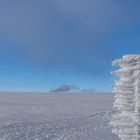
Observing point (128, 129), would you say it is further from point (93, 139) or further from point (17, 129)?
point (17, 129)

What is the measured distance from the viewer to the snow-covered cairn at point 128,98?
867 cm

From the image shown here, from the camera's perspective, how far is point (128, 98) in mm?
8781

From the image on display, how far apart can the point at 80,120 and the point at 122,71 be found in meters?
15.9

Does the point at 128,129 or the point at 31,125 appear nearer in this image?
the point at 128,129

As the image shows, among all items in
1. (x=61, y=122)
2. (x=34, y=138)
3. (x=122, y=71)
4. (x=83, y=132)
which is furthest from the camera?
(x=61, y=122)

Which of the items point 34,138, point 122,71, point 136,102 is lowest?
point 34,138

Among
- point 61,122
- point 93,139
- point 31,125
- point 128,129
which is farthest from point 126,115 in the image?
point 61,122

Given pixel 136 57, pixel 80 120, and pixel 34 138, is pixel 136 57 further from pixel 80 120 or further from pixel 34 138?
pixel 80 120

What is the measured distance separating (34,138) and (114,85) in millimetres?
8773

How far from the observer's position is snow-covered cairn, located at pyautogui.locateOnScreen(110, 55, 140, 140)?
867 centimetres

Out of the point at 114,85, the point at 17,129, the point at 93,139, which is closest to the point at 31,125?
the point at 17,129

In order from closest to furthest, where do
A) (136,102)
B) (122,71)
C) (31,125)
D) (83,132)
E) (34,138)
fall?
(136,102)
(122,71)
(34,138)
(83,132)
(31,125)

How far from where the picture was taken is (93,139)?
1766 cm

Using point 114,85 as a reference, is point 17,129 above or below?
below
